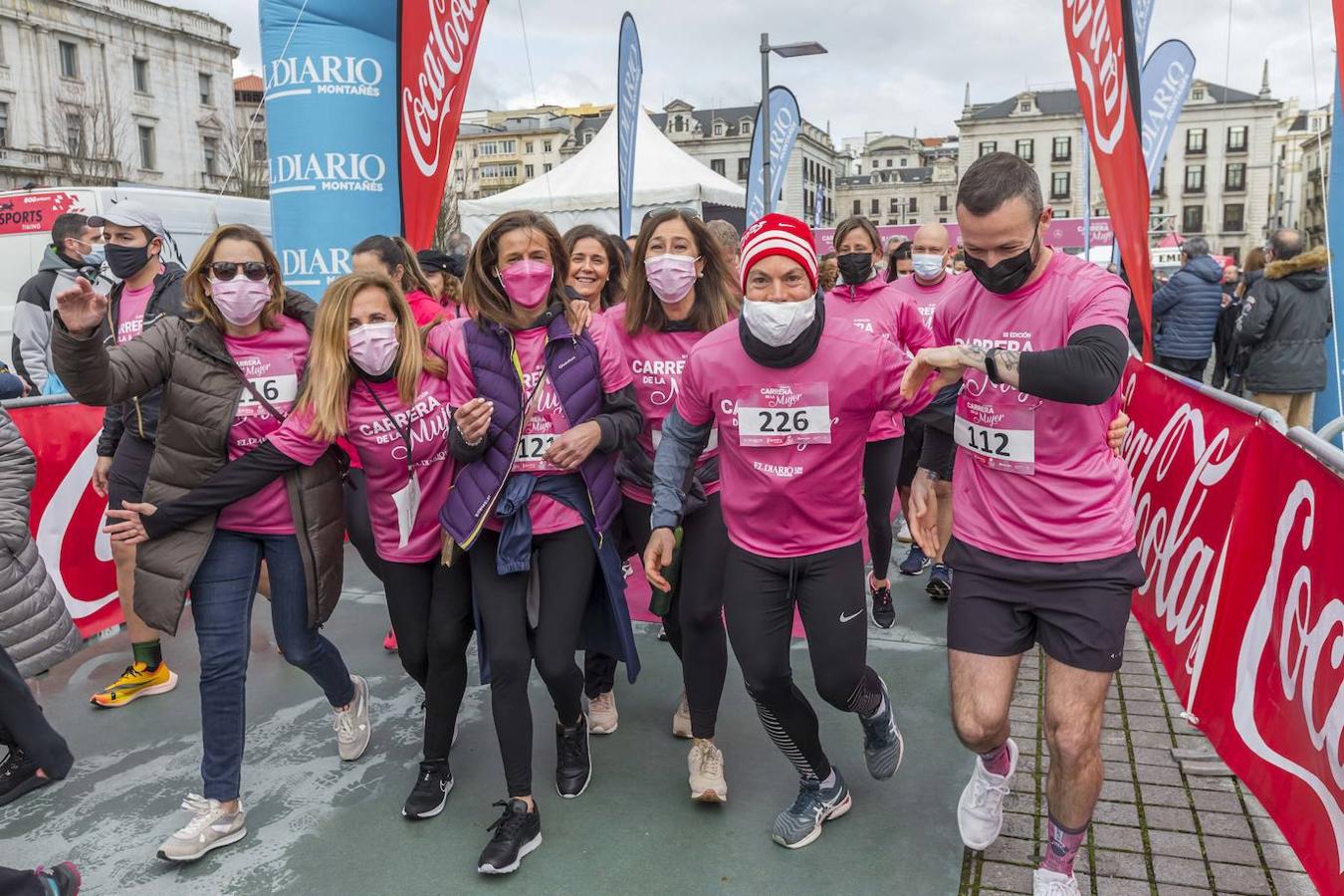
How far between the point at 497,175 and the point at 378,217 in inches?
4563

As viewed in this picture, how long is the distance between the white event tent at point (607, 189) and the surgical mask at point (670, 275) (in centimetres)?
1260

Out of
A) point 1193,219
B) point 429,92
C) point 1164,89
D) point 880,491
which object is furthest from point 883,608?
point 1193,219

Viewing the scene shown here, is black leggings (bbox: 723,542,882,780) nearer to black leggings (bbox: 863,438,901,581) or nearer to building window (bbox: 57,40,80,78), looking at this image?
black leggings (bbox: 863,438,901,581)

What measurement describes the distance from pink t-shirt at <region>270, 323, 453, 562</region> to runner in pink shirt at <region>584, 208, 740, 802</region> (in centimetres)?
70

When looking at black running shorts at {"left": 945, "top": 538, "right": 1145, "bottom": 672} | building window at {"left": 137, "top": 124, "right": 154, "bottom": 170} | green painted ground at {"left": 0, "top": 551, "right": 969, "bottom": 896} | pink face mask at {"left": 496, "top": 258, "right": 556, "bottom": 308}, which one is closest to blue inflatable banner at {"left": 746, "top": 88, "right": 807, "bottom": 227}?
green painted ground at {"left": 0, "top": 551, "right": 969, "bottom": 896}

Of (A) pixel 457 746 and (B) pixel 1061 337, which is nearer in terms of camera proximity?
(B) pixel 1061 337

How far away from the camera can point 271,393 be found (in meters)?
3.46

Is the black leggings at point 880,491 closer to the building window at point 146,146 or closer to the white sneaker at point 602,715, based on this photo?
the white sneaker at point 602,715

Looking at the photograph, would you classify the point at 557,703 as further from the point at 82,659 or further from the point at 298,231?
the point at 298,231

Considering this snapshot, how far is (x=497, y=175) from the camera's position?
117 m

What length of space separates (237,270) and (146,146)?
58.4 metres

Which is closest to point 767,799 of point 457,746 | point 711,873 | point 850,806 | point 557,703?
point 850,806

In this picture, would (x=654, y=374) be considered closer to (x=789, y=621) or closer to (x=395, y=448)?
(x=395, y=448)

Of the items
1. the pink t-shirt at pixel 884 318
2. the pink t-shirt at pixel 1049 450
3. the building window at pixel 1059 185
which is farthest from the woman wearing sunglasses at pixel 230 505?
the building window at pixel 1059 185
